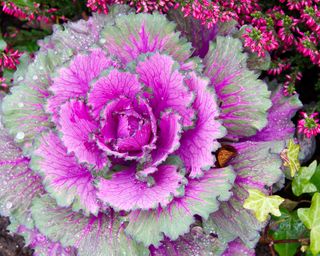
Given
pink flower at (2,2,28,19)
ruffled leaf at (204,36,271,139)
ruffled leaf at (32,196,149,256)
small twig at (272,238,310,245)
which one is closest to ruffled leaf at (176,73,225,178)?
ruffled leaf at (204,36,271,139)

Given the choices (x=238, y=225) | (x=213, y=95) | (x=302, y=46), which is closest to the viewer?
(x=213, y=95)

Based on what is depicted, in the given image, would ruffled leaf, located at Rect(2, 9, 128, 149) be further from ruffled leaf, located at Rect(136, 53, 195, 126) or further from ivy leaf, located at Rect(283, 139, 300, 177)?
ivy leaf, located at Rect(283, 139, 300, 177)

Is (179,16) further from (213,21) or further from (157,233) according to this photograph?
(157,233)

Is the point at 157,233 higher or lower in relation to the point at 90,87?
lower

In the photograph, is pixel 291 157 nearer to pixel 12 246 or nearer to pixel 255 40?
pixel 255 40

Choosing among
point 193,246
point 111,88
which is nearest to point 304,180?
point 193,246

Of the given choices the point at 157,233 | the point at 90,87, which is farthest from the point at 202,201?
the point at 90,87

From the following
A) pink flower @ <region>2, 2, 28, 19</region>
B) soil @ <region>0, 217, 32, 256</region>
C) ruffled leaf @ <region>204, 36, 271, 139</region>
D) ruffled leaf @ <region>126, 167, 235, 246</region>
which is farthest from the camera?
soil @ <region>0, 217, 32, 256</region>

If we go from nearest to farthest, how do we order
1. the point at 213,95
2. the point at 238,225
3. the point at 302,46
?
the point at 213,95
the point at 238,225
the point at 302,46
